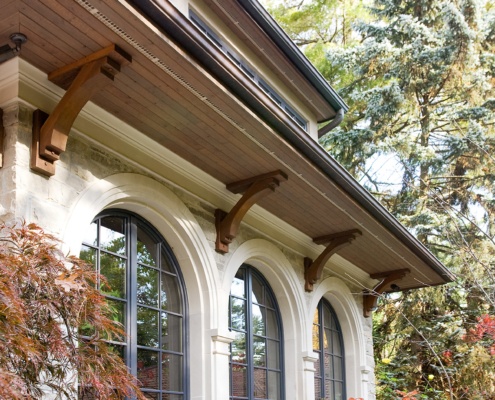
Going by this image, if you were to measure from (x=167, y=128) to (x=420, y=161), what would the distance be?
9.12 meters

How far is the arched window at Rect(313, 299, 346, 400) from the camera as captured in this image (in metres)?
8.67

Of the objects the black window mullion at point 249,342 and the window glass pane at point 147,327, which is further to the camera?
the black window mullion at point 249,342

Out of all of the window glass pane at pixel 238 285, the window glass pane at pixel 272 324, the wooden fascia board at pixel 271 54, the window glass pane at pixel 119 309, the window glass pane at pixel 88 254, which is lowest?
the window glass pane at pixel 119 309

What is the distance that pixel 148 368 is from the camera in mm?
5746

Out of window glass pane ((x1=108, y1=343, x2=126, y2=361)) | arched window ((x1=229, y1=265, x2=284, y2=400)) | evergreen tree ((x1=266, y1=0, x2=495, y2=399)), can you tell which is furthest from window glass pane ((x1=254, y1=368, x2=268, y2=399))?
evergreen tree ((x1=266, y1=0, x2=495, y2=399))

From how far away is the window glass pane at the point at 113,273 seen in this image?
212 inches

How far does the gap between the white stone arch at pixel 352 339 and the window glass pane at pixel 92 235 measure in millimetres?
4492

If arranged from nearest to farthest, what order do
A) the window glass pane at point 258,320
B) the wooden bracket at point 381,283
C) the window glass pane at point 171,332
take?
the window glass pane at point 171,332
the window glass pane at point 258,320
the wooden bracket at point 381,283

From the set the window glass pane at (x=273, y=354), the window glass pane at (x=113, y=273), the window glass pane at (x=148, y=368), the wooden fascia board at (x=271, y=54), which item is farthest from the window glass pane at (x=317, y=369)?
the window glass pane at (x=113, y=273)

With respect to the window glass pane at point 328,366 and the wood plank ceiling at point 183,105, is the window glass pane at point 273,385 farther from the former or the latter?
the wood plank ceiling at point 183,105

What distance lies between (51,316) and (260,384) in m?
4.14

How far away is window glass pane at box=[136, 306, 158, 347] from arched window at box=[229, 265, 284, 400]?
4.08 feet

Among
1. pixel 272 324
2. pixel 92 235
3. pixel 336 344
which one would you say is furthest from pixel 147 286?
pixel 336 344

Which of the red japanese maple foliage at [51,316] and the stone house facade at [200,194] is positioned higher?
the stone house facade at [200,194]
